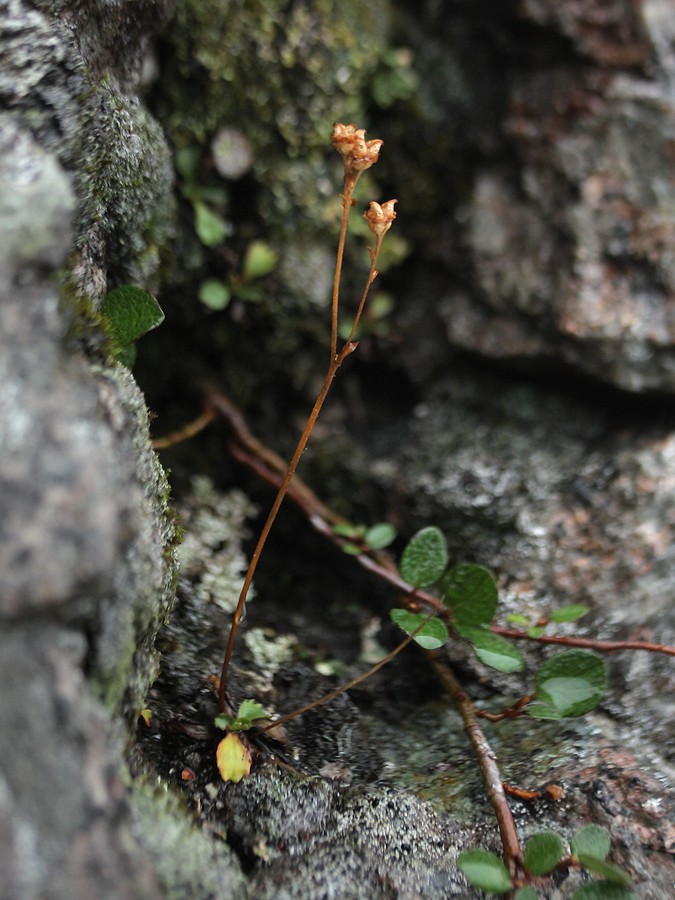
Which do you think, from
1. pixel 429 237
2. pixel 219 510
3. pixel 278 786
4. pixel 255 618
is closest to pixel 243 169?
pixel 429 237

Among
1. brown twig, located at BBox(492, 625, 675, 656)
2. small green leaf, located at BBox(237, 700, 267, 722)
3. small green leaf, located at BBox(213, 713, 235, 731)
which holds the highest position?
small green leaf, located at BBox(237, 700, 267, 722)

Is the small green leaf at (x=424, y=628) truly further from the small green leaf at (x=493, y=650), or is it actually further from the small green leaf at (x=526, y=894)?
the small green leaf at (x=526, y=894)

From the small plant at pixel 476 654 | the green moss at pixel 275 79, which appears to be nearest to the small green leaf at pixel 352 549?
the small plant at pixel 476 654

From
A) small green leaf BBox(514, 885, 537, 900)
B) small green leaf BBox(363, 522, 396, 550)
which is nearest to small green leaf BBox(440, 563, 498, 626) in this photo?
small green leaf BBox(363, 522, 396, 550)

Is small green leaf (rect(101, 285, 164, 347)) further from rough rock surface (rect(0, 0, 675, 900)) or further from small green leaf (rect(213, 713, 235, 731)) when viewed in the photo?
small green leaf (rect(213, 713, 235, 731))

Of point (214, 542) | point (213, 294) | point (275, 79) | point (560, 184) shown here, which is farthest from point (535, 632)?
point (275, 79)
